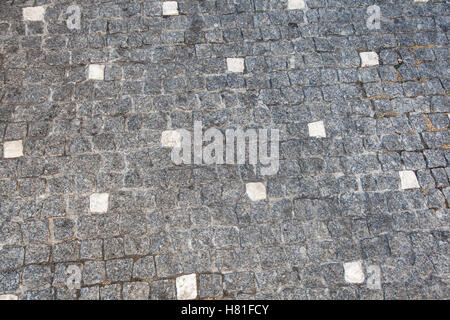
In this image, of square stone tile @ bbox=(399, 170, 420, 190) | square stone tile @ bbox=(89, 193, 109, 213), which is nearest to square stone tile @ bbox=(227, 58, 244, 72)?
square stone tile @ bbox=(89, 193, 109, 213)

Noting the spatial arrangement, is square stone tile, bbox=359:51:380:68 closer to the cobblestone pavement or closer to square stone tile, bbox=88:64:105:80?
the cobblestone pavement

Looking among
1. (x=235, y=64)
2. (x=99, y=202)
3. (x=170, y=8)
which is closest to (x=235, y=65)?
(x=235, y=64)

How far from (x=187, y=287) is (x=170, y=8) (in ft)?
11.8

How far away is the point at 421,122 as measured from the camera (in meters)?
4.35

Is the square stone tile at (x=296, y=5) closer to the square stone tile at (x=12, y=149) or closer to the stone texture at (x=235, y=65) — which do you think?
Answer: the stone texture at (x=235, y=65)

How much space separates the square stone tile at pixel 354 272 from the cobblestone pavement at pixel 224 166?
1 cm

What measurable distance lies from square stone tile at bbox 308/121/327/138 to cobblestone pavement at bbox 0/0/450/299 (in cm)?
2

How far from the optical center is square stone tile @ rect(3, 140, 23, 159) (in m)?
4.06

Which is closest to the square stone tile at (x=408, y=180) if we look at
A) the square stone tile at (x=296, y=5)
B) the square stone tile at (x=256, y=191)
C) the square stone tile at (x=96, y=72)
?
the square stone tile at (x=256, y=191)

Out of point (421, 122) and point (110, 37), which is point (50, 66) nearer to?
point (110, 37)

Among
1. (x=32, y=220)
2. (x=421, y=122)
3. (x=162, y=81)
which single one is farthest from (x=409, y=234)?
(x=32, y=220)

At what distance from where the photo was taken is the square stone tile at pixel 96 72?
4416 millimetres
